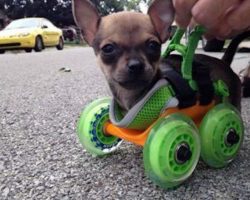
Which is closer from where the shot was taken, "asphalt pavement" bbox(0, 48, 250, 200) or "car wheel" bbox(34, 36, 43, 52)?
"asphalt pavement" bbox(0, 48, 250, 200)

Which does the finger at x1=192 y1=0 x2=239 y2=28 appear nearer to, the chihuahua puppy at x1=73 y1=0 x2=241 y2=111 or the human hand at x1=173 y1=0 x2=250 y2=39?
the human hand at x1=173 y1=0 x2=250 y2=39

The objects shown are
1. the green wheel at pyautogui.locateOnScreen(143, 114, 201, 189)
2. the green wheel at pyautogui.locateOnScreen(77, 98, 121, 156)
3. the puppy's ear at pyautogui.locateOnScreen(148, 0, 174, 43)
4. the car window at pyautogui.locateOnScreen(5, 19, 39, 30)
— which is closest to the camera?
the green wheel at pyautogui.locateOnScreen(143, 114, 201, 189)

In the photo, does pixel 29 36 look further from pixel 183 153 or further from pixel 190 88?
pixel 183 153

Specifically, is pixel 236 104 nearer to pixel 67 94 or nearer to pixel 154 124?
pixel 154 124

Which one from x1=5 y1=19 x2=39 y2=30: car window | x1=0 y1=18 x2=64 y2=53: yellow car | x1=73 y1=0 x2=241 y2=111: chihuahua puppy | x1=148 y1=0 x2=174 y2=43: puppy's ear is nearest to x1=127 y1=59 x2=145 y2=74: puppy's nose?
x1=73 y1=0 x2=241 y2=111: chihuahua puppy

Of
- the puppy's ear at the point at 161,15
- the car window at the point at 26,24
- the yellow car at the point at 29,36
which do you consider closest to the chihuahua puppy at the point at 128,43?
the puppy's ear at the point at 161,15

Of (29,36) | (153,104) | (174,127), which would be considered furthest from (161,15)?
(29,36)

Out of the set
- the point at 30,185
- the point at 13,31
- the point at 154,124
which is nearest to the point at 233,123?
the point at 154,124
